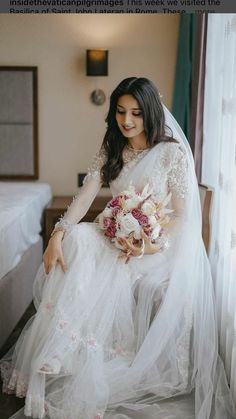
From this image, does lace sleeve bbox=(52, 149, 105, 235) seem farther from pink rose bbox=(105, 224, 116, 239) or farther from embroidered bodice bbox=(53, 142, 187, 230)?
pink rose bbox=(105, 224, 116, 239)

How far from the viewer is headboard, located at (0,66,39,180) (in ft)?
11.7

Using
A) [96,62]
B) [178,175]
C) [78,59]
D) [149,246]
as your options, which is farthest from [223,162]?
[78,59]

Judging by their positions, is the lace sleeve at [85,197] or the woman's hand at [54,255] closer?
the woman's hand at [54,255]

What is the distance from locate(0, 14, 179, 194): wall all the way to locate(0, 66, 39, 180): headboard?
60 mm

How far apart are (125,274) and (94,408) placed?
48cm

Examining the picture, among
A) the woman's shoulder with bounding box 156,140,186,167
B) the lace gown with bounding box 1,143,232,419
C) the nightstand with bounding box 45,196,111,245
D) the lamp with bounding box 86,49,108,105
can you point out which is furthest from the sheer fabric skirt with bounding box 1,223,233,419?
the lamp with bounding box 86,49,108,105

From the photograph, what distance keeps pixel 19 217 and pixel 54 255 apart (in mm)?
873

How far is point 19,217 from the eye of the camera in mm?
2580

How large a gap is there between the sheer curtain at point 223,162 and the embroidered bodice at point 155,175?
18 cm

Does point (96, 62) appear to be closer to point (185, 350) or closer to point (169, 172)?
point (169, 172)

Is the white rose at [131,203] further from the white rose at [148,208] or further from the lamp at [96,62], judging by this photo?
the lamp at [96,62]

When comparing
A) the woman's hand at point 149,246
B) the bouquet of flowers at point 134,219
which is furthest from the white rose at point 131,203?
the woman's hand at point 149,246

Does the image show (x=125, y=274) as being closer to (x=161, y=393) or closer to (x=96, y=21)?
(x=161, y=393)

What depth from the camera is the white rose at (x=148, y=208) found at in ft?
5.81
